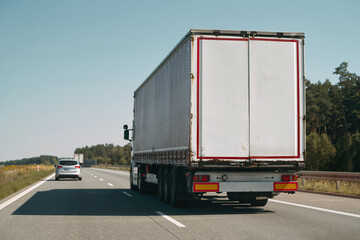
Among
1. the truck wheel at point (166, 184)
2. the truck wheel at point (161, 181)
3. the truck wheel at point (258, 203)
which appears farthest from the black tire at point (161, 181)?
the truck wheel at point (258, 203)

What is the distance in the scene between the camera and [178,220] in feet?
32.0

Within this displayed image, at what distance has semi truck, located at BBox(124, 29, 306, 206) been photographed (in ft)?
33.5

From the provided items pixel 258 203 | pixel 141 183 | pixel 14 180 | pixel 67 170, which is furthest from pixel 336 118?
pixel 258 203

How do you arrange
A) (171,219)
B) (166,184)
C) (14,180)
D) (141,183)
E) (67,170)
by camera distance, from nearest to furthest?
(171,219), (166,184), (141,183), (14,180), (67,170)

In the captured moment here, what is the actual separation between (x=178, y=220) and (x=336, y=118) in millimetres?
74263

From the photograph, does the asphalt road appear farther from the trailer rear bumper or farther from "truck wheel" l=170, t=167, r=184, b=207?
the trailer rear bumper

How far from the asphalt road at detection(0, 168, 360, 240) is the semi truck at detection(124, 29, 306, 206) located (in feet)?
2.86

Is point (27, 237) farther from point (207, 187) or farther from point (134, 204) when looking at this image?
point (134, 204)

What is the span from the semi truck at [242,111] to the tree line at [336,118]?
200ft

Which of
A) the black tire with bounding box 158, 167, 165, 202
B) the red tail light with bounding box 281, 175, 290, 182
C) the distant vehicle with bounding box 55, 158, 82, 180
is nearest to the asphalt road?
the black tire with bounding box 158, 167, 165, 202

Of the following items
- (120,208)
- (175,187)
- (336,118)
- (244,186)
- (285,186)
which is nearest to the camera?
(244,186)

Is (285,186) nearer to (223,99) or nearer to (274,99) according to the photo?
(274,99)

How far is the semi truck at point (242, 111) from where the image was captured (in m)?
10.2

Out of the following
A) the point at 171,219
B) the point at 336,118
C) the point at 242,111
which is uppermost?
the point at 336,118
